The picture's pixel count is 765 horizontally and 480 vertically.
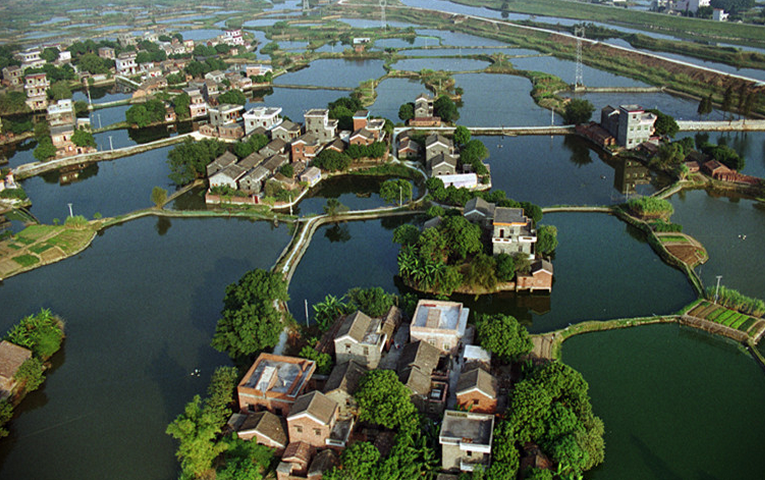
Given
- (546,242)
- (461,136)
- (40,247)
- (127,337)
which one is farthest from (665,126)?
(40,247)

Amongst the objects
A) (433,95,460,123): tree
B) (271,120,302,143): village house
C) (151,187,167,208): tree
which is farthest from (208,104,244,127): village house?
(433,95,460,123): tree

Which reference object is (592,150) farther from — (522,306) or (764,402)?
(764,402)

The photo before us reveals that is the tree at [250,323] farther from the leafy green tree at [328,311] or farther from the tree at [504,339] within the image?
the tree at [504,339]

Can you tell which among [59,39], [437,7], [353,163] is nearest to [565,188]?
[353,163]

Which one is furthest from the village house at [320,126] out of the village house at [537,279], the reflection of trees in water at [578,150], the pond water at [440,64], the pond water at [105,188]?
the pond water at [440,64]

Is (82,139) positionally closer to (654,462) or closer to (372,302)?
(372,302)

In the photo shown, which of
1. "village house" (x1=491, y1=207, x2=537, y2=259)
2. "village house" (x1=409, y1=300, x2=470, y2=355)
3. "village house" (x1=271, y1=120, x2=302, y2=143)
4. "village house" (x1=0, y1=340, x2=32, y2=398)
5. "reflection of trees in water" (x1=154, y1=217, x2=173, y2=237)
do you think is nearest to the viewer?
"village house" (x1=0, y1=340, x2=32, y2=398)

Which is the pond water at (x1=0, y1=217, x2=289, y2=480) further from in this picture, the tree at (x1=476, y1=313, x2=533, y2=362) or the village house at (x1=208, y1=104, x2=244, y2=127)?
the village house at (x1=208, y1=104, x2=244, y2=127)
